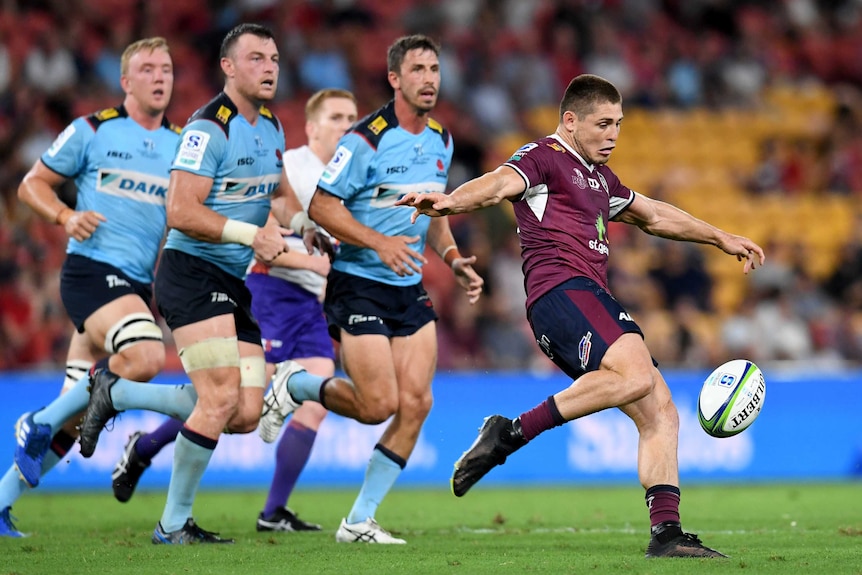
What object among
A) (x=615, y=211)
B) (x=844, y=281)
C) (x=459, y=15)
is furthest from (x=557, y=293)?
(x=459, y=15)

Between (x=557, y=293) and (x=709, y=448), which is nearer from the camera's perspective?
(x=557, y=293)

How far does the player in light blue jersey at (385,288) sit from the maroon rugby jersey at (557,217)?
85cm

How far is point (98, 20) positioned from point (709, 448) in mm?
10298

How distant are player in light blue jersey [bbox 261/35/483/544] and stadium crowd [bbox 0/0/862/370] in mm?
6393

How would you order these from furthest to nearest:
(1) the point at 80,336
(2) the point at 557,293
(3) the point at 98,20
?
(3) the point at 98,20 → (1) the point at 80,336 → (2) the point at 557,293

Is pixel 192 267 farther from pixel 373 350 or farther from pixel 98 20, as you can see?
pixel 98 20

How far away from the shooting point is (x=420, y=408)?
7.97m

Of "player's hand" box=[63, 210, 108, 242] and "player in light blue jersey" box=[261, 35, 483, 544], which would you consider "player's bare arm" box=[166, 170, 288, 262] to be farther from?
→ "player's hand" box=[63, 210, 108, 242]

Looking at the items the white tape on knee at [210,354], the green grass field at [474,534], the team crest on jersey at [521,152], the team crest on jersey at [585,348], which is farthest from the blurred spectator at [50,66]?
the team crest on jersey at [585,348]

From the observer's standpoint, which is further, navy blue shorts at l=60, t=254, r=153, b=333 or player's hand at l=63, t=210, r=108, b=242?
navy blue shorts at l=60, t=254, r=153, b=333

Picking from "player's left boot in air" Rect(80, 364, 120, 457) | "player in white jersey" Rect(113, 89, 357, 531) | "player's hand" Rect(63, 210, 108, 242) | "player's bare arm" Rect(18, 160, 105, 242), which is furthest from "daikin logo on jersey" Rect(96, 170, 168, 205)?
"player's left boot in air" Rect(80, 364, 120, 457)

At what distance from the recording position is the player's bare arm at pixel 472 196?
21.3ft

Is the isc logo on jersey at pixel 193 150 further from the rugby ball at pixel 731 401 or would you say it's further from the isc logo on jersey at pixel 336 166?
the rugby ball at pixel 731 401

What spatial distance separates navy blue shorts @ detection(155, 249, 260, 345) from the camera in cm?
760
